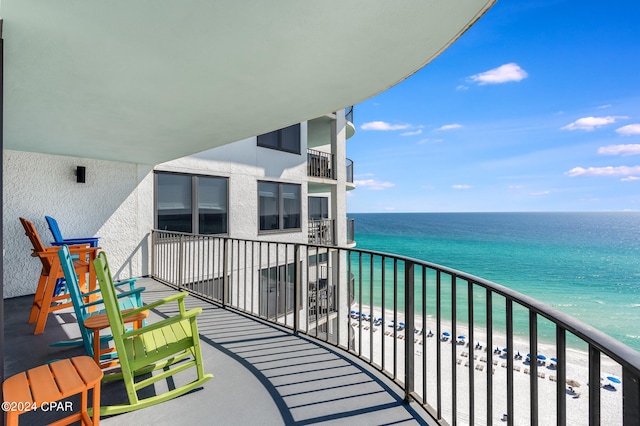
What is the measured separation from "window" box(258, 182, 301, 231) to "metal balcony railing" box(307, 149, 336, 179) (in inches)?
58.8

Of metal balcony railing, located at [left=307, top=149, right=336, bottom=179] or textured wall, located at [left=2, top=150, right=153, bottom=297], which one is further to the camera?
metal balcony railing, located at [left=307, top=149, right=336, bottom=179]

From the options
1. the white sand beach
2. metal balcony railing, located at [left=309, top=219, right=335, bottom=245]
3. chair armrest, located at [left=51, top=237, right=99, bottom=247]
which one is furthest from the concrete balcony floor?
metal balcony railing, located at [left=309, top=219, right=335, bottom=245]

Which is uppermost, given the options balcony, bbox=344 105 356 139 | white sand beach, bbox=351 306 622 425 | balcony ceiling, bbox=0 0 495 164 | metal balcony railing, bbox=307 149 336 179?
balcony, bbox=344 105 356 139

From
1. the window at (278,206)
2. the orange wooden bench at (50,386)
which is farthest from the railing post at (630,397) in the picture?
the window at (278,206)

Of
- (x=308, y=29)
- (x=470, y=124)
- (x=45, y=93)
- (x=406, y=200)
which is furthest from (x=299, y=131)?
(x=406, y=200)

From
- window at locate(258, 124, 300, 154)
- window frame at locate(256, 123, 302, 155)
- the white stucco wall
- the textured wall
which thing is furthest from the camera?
window at locate(258, 124, 300, 154)

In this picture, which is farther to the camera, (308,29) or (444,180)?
(444,180)

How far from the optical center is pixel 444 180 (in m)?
72.1

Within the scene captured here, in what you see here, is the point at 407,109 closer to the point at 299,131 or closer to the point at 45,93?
the point at 299,131

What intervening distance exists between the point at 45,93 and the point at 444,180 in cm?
7616

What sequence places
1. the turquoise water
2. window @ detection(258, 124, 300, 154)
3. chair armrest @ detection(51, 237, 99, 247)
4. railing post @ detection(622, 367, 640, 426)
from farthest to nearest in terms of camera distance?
the turquoise water, window @ detection(258, 124, 300, 154), chair armrest @ detection(51, 237, 99, 247), railing post @ detection(622, 367, 640, 426)

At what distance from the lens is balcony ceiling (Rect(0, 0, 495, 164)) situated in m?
1.47

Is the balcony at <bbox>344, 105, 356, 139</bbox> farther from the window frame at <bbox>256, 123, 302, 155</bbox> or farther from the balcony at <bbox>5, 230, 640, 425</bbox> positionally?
the balcony at <bbox>5, 230, 640, 425</bbox>

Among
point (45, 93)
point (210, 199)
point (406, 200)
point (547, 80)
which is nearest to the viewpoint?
point (45, 93)
